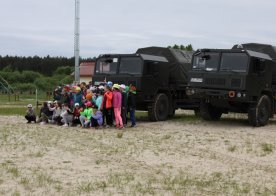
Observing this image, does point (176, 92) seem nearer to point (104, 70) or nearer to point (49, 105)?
point (104, 70)

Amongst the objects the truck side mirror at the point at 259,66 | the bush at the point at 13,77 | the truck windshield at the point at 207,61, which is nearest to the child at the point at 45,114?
the truck windshield at the point at 207,61

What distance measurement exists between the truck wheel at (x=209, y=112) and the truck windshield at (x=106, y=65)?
3.57m

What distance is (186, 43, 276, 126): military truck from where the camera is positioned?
17328 millimetres

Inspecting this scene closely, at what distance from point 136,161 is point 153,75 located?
9.24 m

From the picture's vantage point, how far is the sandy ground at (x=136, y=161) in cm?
791

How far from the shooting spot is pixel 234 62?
693 inches

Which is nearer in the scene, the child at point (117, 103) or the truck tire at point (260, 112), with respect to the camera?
the child at point (117, 103)

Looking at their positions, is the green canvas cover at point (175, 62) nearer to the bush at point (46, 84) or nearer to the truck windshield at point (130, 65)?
the truck windshield at point (130, 65)

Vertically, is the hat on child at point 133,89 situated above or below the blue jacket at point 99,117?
above

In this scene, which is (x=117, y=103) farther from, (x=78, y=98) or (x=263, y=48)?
(x=263, y=48)

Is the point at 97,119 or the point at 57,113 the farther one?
the point at 57,113

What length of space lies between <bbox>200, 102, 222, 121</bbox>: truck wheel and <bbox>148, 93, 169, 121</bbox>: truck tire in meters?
1.40

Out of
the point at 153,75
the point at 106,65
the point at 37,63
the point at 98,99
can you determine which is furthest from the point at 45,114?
the point at 37,63

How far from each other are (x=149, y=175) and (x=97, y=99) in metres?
→ 9.07
